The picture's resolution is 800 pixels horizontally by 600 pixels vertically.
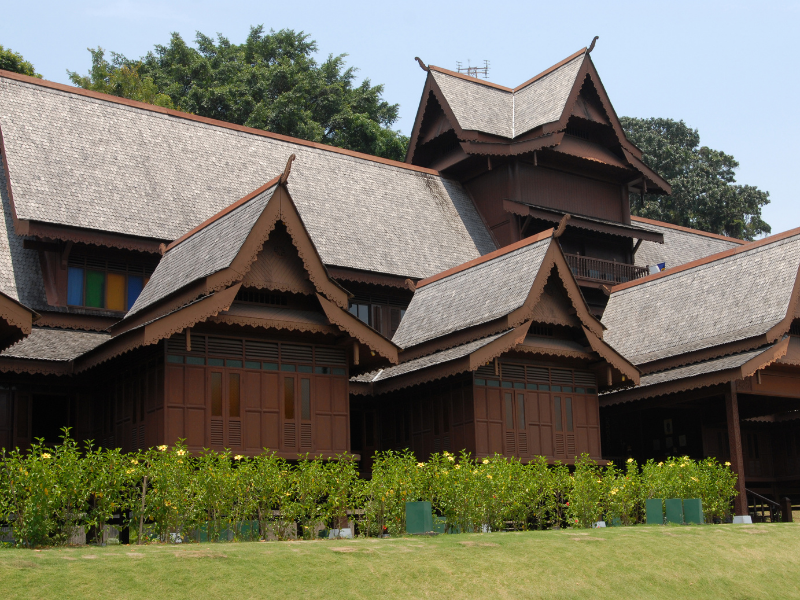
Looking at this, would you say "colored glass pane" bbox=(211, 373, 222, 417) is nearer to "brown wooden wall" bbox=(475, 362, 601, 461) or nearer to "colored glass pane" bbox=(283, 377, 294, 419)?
"colored glass pane" bbox=(283, 377, 294, 419)

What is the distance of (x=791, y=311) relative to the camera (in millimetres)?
29109

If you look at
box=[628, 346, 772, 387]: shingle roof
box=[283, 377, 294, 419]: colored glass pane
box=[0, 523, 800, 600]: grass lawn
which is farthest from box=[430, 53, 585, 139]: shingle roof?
box=[0, 523, 800, 600]: grass lawn

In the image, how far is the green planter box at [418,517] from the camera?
63.3 ft

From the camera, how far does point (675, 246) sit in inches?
1832

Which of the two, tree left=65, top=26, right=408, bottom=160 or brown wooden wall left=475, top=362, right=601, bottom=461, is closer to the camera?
brown wooden wall left=475, top=362, right=601, bottom=461

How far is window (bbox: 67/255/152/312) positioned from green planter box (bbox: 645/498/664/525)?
47.2 ft

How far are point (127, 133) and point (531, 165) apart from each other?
1504 cm

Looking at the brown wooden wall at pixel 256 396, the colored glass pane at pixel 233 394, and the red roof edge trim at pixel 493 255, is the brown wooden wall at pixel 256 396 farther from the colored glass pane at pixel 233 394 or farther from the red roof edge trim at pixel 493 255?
the red roof edge trim at pixel 493 255

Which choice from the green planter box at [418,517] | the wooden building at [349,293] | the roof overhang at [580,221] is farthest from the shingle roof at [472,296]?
the green planter box at [418,517]

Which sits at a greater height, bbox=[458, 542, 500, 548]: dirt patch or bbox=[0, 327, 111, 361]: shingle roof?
bbox=[0, 327, 111, 361]: shingle roof

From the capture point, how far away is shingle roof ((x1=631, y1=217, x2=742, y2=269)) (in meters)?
44.5

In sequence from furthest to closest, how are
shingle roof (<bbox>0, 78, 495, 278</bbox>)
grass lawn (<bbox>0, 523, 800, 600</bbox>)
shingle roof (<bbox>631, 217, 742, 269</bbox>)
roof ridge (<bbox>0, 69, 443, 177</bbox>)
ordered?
1. shingle roof (<bbox>631, 217, 742, 269</bbox>)
2. roof ridge (<bbox>0, 69, 443, 177</bbox>)
3. shingle roof (<bbox>0, 78, 495, 278</bbox>)
4. grass lawn (<bbox>0, 523, 800, 600</bbox>)

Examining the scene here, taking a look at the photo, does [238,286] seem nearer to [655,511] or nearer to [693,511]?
[655,511]

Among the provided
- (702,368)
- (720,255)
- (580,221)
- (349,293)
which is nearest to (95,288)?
(349,293)
